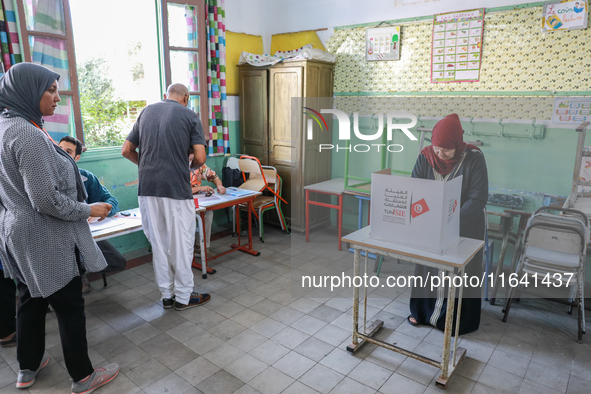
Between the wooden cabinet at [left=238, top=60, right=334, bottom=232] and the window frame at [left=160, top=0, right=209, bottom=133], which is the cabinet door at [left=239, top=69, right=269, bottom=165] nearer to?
the wooden cabinet at [left=238, top=60, right=334, bottom=232]

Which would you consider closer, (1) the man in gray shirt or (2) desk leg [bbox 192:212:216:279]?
(1) the man in gray shirt

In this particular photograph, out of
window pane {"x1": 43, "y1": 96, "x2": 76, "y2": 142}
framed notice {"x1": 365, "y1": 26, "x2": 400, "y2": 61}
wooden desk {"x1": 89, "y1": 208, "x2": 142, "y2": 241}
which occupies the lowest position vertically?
wooden desk {"x1": 89, "y1": 208, "x2": 142, "y2": 241}

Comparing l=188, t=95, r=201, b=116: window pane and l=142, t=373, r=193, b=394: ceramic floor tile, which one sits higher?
l=188, t=95, r=201, b=116: window pane

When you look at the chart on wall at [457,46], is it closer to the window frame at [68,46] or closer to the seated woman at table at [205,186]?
the seated woman at table at [205,186]

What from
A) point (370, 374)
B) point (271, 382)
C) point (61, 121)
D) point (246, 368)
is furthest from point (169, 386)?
point (61, 121)

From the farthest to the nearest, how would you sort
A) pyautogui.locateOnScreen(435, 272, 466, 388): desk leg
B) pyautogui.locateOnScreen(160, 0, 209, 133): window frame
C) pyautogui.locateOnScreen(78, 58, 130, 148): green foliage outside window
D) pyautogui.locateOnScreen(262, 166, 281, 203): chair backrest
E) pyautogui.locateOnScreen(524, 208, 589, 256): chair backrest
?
pyautogui.locateOnScreen(78, 58, 130, 148): green foliage outside window, pyautogui.locateOnScreen(262, 166, 281, 203): chair backrest, pyautogui.locateOnScreen(160, 0, 209, 133): window frame, pyautogui.locateOnScreen(524, 208, 589, 256): chair backrest, pyautogui.locateOnScreen(435, 272, 466, 388): desk leg

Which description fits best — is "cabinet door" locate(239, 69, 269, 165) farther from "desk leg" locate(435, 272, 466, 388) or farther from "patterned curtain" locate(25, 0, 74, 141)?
"desk leg" locate(435, 272, 466, 388)

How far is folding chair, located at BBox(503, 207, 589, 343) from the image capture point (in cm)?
262

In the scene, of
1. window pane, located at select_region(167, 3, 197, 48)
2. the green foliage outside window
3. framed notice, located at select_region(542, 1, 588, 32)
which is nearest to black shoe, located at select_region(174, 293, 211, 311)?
window pane, located at select_region(167, 3, 197, 48)

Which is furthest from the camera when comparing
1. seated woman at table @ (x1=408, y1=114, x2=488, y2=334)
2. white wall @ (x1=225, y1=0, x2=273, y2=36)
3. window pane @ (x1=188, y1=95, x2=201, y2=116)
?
white wall @ (x1=225, y1=0, x2=273, y2=36)

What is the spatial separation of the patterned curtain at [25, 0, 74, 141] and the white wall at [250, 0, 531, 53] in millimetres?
1890

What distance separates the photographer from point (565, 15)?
315 centimetres

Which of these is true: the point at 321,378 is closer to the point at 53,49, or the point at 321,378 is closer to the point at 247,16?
the point at 53,49

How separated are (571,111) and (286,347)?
2858 millimetres
